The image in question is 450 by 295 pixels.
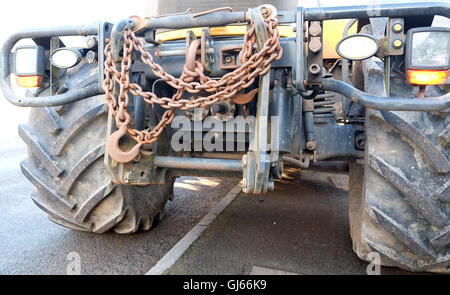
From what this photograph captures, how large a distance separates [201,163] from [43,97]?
1.02 metres

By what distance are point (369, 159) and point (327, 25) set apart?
180 centimetres

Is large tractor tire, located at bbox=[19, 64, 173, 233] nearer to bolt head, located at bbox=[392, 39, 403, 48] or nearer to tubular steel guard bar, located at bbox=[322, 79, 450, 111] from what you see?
tubular steel guard bar, located at bbox=[322, 79, 450, 111]

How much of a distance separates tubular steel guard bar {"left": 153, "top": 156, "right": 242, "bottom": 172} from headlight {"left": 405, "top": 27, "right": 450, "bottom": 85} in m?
0.96

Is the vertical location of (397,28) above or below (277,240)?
above

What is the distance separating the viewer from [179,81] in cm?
161

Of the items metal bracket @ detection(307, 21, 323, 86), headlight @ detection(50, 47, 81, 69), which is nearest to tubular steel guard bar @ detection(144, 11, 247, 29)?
metal bracket @ detection(307, 21, 323, 86)

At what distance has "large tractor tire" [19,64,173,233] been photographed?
86.6 inches

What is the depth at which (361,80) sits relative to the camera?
2.39m

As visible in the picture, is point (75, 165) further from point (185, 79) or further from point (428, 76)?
point (428, 76)

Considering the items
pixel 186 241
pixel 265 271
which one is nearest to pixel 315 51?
pixel 265 271

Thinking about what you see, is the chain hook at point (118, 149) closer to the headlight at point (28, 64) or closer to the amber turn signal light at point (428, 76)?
the headlight at point (28, 64)

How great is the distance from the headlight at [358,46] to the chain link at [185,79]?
0.31 m

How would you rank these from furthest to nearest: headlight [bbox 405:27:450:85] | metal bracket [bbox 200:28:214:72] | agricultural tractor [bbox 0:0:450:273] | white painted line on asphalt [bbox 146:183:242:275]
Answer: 1. white painted line on asphalt [bbox 146:183:242:275]
2. metal bracket [bbox 200:28:214:72]
3. agricultural tractor [bbox 0:0:450:273]
4. headlight [bbox 405:27:450:85]

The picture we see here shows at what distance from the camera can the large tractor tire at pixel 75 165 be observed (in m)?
2.20
